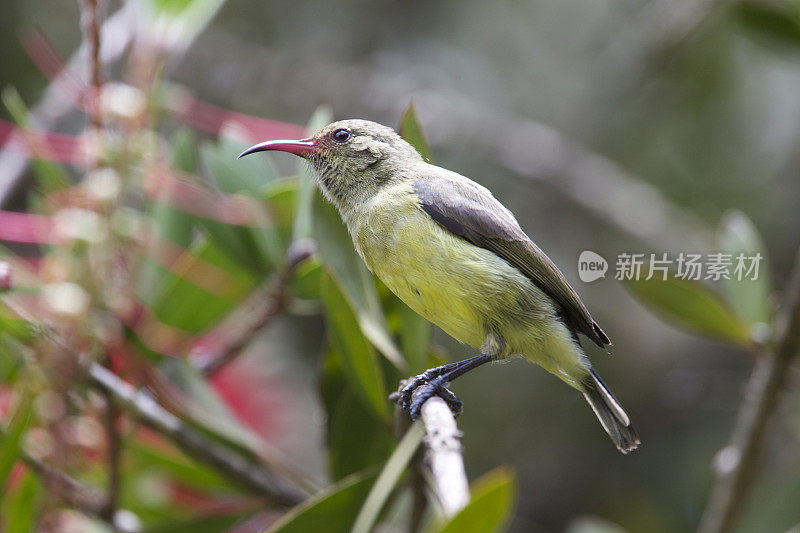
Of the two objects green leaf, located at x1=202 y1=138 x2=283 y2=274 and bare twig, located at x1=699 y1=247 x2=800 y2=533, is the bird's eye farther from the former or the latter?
bare twig, located at x1=699 y1=247 x2=800 y2=533

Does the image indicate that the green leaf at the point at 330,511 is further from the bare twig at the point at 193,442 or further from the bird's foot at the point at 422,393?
the bare twig at the point at 193,442

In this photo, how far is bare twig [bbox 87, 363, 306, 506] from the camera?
1.31 metres

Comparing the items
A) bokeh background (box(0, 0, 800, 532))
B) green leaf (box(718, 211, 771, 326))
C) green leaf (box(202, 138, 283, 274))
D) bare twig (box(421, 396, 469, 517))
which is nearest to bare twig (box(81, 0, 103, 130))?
green leaf (box(202, 138, 283, 274))

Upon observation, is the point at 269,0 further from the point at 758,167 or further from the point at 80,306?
the point at 80,306

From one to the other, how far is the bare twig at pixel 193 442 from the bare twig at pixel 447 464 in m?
0.63

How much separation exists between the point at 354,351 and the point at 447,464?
1.33 ft

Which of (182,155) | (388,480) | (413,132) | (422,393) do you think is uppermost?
(413,132)

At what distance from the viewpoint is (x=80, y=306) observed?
3.29ft

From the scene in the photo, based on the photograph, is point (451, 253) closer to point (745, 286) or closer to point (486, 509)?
point (486, 509)

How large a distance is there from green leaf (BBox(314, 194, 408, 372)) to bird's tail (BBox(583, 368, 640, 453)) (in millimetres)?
307

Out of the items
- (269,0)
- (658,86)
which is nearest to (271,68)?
(269,0)

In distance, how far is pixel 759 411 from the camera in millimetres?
1494

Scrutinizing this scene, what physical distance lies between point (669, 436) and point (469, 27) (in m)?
1.75
